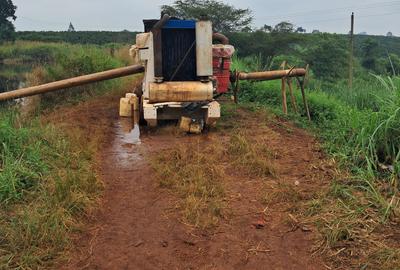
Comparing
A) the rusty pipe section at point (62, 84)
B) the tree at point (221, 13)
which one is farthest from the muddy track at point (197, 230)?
the tree at point (221, 13)

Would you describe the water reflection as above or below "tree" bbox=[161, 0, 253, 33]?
below

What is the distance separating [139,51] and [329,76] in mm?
17261

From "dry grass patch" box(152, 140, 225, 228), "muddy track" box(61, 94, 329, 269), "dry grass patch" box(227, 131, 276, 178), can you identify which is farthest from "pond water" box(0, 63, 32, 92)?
"muddy track" box(61, 94, 329, 269)

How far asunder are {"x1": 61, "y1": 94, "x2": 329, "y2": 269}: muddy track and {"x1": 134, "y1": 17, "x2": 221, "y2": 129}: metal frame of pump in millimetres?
1459

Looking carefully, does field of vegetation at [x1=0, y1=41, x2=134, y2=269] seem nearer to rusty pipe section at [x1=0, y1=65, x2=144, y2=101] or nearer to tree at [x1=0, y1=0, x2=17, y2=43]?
rusty pipe section at [x1=0, y1=65, x2=144, y2=101]

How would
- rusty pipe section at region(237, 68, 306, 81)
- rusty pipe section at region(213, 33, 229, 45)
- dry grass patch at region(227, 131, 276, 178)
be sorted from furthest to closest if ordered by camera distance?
rusty pipe section at region(237, 68, 306, 81) → rusty pipe section at region(213, 33, 229, 45) → dry grass patch at region(227, 131, 276, 178)

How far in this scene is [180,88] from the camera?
21.2ft

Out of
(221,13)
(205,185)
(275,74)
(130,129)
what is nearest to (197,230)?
(205,185)

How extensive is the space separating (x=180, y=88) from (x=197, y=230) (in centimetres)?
322

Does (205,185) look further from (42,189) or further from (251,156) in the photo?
(42,189)

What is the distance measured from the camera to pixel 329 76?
22609 mm

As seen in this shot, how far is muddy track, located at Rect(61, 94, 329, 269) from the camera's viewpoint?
3.18 metres

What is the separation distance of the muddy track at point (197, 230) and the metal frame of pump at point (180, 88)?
146 cm

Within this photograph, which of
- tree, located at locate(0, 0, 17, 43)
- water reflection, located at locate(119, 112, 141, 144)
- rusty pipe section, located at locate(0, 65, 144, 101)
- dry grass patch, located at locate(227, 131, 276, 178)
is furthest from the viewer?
tree, located at locate(0, 0, 17, 43)
